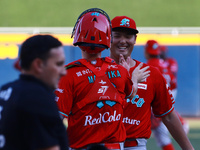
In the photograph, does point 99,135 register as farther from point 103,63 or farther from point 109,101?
point 103,63

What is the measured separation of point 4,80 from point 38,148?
12038 mm

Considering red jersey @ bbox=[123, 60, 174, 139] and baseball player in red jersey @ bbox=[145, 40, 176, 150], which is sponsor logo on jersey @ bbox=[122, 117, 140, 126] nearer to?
red jersey @ bbox=[123, 60, 174, 139]

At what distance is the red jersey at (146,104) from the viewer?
467 cm

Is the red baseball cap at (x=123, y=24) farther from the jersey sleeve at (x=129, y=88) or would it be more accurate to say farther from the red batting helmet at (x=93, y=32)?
the jersey sleeve at (x=129, y=88)

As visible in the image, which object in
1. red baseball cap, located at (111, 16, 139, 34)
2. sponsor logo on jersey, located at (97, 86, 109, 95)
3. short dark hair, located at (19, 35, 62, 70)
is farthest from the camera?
red baseball cap, located at (111, 16, 139, 34)

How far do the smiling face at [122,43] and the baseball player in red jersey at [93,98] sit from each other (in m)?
1.03

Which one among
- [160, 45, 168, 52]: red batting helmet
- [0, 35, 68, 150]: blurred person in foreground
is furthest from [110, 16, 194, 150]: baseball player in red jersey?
[160, 45, 168, 52]: red batting helmet

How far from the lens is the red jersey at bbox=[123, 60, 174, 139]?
184 inches

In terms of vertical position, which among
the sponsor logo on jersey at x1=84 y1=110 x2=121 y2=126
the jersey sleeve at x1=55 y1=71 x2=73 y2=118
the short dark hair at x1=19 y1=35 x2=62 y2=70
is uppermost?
the short dark hair at x1=19 y1=35 x2=62 y2=70

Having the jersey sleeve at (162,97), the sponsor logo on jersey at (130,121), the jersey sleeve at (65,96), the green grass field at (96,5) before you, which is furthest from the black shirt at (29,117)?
the green grass field at (96,5)

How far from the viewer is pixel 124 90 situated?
3.93 metres

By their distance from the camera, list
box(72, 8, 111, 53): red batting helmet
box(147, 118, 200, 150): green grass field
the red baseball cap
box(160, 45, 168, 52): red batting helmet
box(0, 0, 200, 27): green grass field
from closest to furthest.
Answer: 1. box(72, 8, 111, 53): red batting helmet
2. the red baseball cap
3. box(147, 118, 200, 150): green grass field
4. box(160, 45, 168, 52): red batting helmet
5. box(0, 0, 200, 27): green grass field

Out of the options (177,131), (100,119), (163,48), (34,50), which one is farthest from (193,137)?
(34,50)

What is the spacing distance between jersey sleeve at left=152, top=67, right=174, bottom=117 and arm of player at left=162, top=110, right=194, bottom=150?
0.23 ft
